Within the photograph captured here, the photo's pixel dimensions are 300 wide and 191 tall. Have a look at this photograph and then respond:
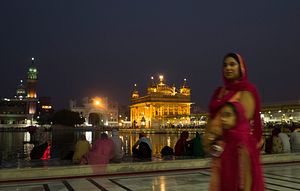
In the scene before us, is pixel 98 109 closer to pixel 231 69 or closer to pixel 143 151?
pixel 143 151

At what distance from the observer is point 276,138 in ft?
34.3

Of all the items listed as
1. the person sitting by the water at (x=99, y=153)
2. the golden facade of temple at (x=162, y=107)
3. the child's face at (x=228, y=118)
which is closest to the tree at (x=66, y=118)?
the golden facade of temple at (x=162, y=107)

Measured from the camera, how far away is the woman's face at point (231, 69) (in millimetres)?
2814

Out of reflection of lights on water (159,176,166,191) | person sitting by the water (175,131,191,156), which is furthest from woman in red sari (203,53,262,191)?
person sitting by the water (175,131,191,156)

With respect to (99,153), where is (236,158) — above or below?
above

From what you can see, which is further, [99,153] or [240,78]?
[99,153]

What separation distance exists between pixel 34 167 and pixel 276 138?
21.5ft

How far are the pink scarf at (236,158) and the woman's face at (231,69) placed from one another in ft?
0.99

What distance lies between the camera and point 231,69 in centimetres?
283

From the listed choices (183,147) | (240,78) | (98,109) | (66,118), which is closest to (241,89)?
(240,78)

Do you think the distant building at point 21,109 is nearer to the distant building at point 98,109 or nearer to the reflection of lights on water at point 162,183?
the distant building at point 98,109

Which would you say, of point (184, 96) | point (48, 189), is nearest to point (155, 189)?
point (48, 189)

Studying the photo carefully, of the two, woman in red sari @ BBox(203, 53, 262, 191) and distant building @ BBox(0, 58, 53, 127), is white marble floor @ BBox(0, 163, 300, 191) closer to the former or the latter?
woman in red sari @ BBox(203, 53, 262, 191)

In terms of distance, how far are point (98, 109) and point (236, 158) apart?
99.1m
